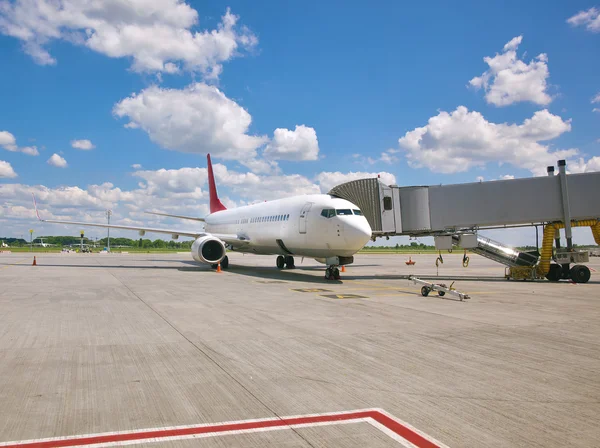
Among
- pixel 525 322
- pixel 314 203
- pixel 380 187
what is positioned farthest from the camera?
pixel 380 187

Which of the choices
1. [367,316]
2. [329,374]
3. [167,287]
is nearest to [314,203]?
[167,287]

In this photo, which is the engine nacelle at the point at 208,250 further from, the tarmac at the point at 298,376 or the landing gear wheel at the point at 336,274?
the tarmac at the point at 298,376

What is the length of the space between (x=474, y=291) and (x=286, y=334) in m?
10.4

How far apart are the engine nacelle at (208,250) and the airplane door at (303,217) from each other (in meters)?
7.10

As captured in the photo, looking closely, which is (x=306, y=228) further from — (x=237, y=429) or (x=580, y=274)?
(x=237, y=429)

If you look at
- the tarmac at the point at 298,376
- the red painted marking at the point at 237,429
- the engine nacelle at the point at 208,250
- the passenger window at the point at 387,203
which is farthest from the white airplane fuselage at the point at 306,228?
the red painted marking at the point at 237,429

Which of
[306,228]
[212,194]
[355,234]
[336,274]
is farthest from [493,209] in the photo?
[212,194]

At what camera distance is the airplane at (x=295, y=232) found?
17.8m

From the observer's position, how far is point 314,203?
64.2ft

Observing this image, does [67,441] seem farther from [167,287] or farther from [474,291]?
[474,291]

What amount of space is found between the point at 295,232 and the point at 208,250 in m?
7.19

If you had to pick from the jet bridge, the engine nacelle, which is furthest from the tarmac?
the engine nacelle

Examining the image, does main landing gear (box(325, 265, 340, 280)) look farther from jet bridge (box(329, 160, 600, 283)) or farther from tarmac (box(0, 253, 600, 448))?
tarmac (box(0, 253, 600, 448))

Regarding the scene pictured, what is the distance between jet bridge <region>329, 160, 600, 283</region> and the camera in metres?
20.3
